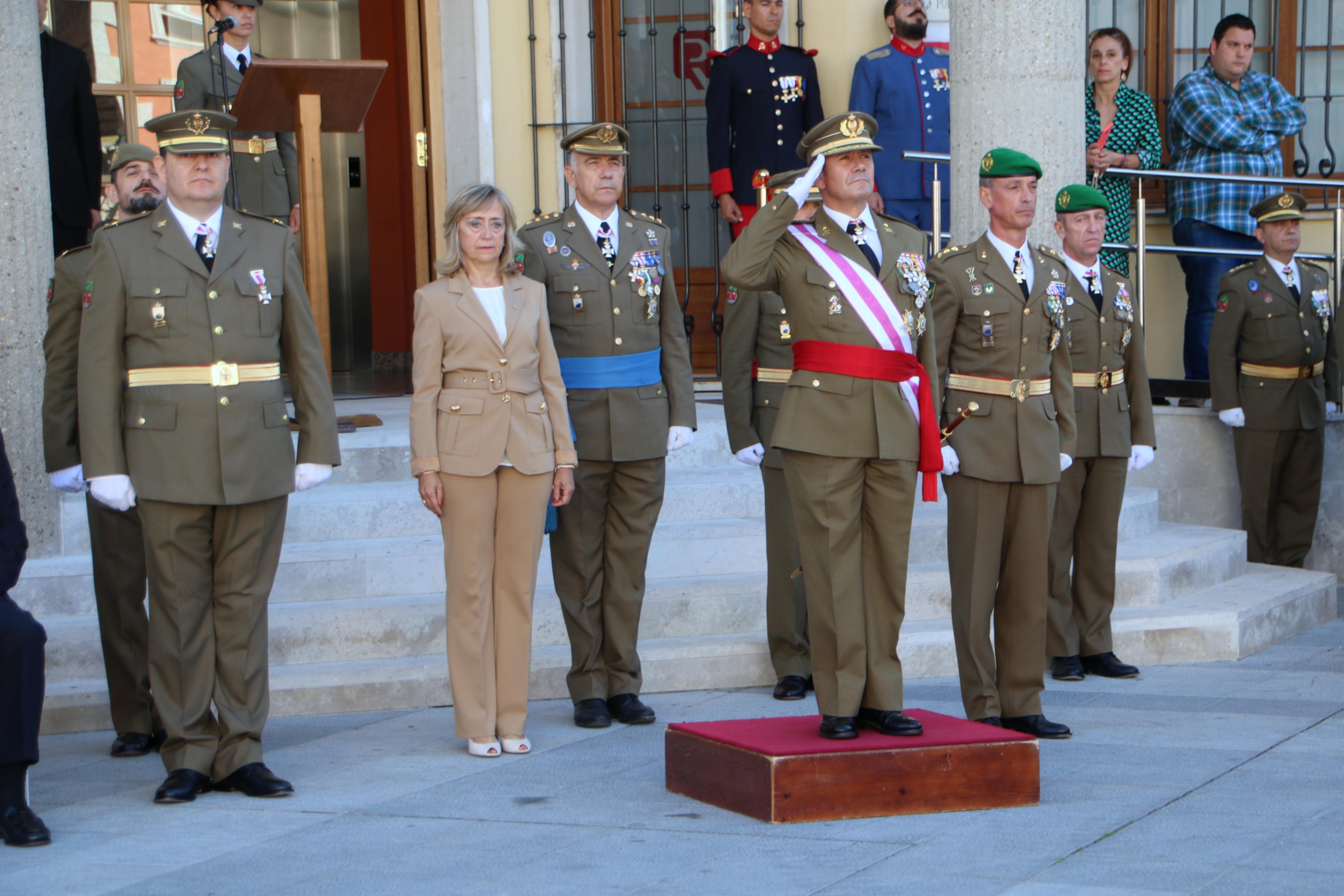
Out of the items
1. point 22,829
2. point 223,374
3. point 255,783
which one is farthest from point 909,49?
point 22,829

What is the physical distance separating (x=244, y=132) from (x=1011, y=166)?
12.3 ft

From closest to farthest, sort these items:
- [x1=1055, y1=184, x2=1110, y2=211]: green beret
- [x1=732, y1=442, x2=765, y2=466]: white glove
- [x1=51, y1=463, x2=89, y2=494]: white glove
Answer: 1. [x1=51, y1=463, x2=89, y2=494]: white glove
2. [x1=732, y1=442, x2=765, y2=466]: white glove
3. [x1=1055, y1=184, x2=1110, y2=211]: green beret

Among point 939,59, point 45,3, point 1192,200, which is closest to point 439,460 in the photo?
point 45,3

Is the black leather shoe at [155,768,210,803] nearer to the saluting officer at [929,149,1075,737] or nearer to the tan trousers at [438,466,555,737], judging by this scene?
the tan trousers at [438,466,555,737]

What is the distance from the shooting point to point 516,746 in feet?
16.7

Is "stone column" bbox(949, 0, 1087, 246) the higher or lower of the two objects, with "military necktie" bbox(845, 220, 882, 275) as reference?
higher

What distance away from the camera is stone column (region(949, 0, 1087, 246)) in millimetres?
6754

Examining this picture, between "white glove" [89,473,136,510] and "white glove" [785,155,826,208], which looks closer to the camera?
"white glove" [785,155,826,208]

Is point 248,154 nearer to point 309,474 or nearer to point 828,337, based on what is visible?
point 309,474

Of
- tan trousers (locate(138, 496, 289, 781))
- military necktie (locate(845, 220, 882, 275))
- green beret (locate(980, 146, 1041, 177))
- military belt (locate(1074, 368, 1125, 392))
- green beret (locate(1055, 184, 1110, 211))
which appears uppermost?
green beret (locate(980, 146, 1041, 177))

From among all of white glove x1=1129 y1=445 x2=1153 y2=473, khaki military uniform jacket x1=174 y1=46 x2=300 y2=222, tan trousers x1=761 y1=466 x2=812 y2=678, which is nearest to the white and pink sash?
tan trousers x1=761 y1=466 x2=812 y2=678

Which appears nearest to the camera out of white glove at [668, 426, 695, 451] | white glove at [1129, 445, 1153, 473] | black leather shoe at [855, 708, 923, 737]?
black leather shoe at [855, 708, 923, 737]

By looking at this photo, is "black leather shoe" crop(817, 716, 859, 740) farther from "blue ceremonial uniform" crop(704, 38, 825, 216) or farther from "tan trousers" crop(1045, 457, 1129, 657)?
"blue ceremonial uniform" crop(704, 38, 825, 216)

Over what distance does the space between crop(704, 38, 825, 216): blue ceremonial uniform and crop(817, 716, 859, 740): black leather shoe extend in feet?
14.8
